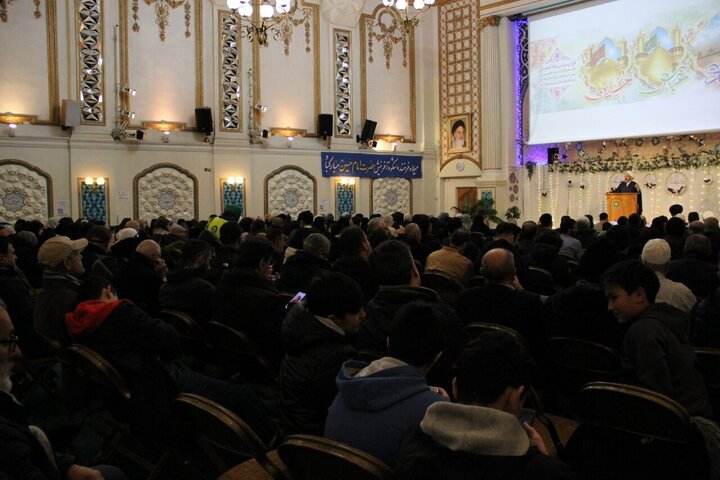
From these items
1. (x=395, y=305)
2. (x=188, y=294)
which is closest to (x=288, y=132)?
(x=188, y=294)

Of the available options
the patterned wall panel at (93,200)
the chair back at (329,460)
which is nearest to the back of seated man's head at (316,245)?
the chair back at (329,460)

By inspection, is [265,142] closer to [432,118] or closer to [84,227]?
[432,118]

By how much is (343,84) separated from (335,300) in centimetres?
1376

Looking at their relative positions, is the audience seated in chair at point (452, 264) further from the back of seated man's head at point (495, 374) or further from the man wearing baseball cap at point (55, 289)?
the back of seated man's head at point (495, 374)

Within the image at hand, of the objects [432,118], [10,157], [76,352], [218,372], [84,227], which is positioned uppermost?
[432,118]

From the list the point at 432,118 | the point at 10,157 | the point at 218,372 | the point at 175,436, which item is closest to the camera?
the point at 175,436

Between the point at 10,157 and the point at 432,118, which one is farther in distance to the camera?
the point at 432,118

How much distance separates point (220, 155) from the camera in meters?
13.8

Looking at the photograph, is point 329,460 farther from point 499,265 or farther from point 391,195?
point 391,195

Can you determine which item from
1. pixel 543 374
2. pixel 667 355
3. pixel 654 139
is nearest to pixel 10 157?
pixel 543 374

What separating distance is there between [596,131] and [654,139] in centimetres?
121

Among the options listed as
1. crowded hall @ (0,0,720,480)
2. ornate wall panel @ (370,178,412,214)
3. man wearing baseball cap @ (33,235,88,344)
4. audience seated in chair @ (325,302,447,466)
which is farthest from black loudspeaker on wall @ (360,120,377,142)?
audience seated in chair @ (325,302,447,466)

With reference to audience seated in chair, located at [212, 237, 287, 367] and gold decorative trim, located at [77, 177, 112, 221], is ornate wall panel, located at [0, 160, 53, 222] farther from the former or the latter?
audience seated in chair, located at [212, 237, 287, 367]

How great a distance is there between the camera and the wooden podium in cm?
1329
